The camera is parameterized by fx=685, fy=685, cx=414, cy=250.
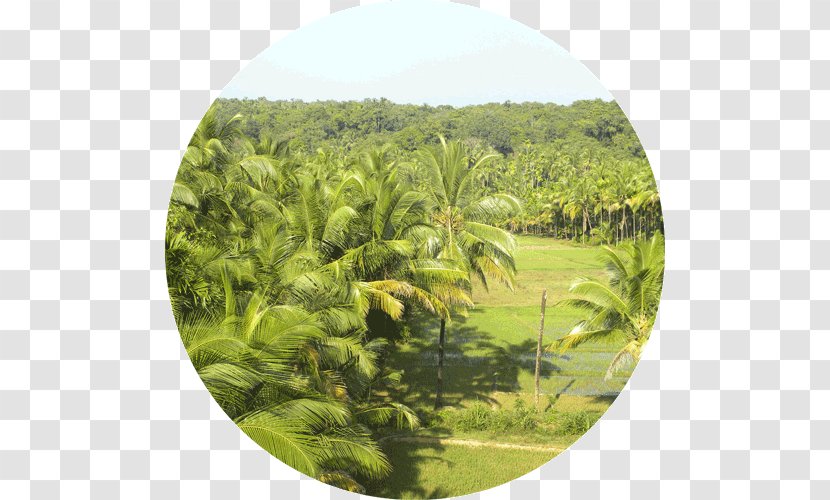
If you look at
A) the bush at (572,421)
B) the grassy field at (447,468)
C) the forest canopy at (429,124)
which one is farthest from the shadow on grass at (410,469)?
the forest canopy at (429,124)

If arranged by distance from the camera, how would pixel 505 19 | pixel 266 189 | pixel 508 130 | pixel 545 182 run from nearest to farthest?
pixel 505 19 → pixel 266 189 → pixel 508 130 → pixel 545 182

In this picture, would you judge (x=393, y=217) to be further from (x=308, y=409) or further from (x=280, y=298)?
(x=308, y=409)

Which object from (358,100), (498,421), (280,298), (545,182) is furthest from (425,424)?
(545,182)

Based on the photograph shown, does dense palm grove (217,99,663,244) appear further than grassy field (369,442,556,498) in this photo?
Yes

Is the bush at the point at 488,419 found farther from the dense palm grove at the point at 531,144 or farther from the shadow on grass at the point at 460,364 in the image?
the dense palm grove at the point at 531,144

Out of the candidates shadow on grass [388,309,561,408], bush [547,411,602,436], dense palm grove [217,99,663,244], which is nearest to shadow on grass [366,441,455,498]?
shadow on grass [388,309,561,408]

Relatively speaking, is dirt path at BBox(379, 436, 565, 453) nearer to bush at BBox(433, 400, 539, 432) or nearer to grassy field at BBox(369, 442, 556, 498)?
grassy field at BBox(369, 442, 556, 498)
